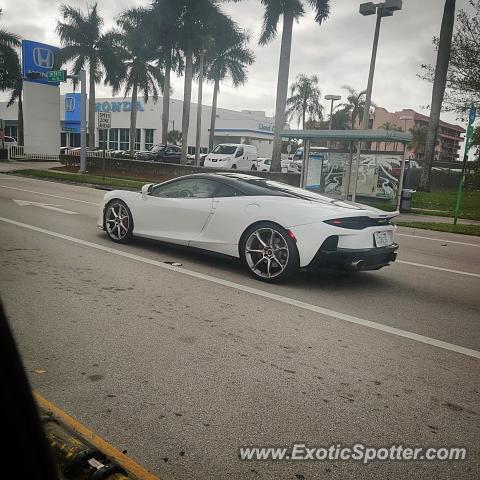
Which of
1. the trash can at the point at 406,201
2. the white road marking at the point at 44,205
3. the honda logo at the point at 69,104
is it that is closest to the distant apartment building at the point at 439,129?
the honda logo at the point at 69,104

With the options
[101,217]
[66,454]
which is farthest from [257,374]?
[101,217]

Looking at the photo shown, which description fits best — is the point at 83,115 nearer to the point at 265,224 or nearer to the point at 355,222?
the point at 265,224

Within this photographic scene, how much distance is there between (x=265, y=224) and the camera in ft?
18.2

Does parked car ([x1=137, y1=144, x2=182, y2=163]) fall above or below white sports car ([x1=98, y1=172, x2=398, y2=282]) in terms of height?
above

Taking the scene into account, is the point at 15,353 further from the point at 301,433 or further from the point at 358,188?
the point at 358,188

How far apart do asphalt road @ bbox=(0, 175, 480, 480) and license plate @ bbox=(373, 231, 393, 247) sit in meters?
0.58

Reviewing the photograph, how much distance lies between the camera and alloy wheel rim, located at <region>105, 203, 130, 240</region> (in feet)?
23.5

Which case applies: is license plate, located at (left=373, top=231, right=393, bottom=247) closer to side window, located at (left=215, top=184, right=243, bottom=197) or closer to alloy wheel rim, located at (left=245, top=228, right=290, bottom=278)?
alloy wheel rim, located at (left=245, top=228, right=290, bottom=278)

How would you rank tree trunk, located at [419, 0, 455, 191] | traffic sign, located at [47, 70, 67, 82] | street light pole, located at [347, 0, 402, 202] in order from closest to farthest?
street light pole, located at [347, 0, 402, 202], tree trunk, located at [419, 0, 455, 191], traffic sign, located at [47, 70, 67, 82]

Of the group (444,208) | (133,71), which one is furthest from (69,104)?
(444,208)

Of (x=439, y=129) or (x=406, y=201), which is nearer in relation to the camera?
(x=406, y=201)

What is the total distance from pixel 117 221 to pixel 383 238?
4119 millimetres

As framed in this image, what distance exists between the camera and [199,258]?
6.67 metres

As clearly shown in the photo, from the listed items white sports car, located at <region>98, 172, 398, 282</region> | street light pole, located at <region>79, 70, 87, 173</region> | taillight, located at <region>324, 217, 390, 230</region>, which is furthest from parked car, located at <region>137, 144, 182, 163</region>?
taillight, located at <region>324, 217, 390, 230</region>
